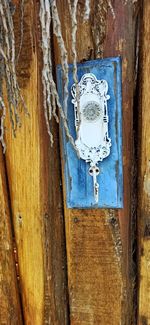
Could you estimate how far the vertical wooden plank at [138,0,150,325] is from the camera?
827mm

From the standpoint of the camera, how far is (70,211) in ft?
3.08

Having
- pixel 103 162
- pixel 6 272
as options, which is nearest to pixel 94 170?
pixel 103 162

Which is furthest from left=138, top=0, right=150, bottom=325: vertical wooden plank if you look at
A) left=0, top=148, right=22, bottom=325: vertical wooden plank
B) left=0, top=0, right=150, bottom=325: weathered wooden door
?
left=0, top=148, right=22, bottom=325: vertical wooden plank

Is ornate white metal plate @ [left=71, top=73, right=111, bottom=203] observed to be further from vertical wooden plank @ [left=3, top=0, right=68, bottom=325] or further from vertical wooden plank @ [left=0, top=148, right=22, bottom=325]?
vertical wooden plank @ [left=0, top=148, right=22, bottom=325]

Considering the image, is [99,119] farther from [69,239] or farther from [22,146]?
[69,239]

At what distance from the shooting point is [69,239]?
96 cm

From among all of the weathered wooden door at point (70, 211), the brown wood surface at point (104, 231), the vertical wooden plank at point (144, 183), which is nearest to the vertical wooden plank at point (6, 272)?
the weathered wooden door at point (70, 211)

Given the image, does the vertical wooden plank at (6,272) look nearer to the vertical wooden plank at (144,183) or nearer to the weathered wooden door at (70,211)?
the weathered wooden door at (70,211)

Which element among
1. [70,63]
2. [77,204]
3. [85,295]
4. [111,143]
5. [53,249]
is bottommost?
[85,295]

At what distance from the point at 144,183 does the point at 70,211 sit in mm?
190

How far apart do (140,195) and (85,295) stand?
301 millimetres

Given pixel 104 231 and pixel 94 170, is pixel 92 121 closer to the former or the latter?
pixel 94 170

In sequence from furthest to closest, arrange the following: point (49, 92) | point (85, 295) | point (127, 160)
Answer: point (85, 295)
point (127, 160)
point (49, 92)

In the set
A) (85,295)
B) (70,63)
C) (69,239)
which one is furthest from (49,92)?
(85,295)
